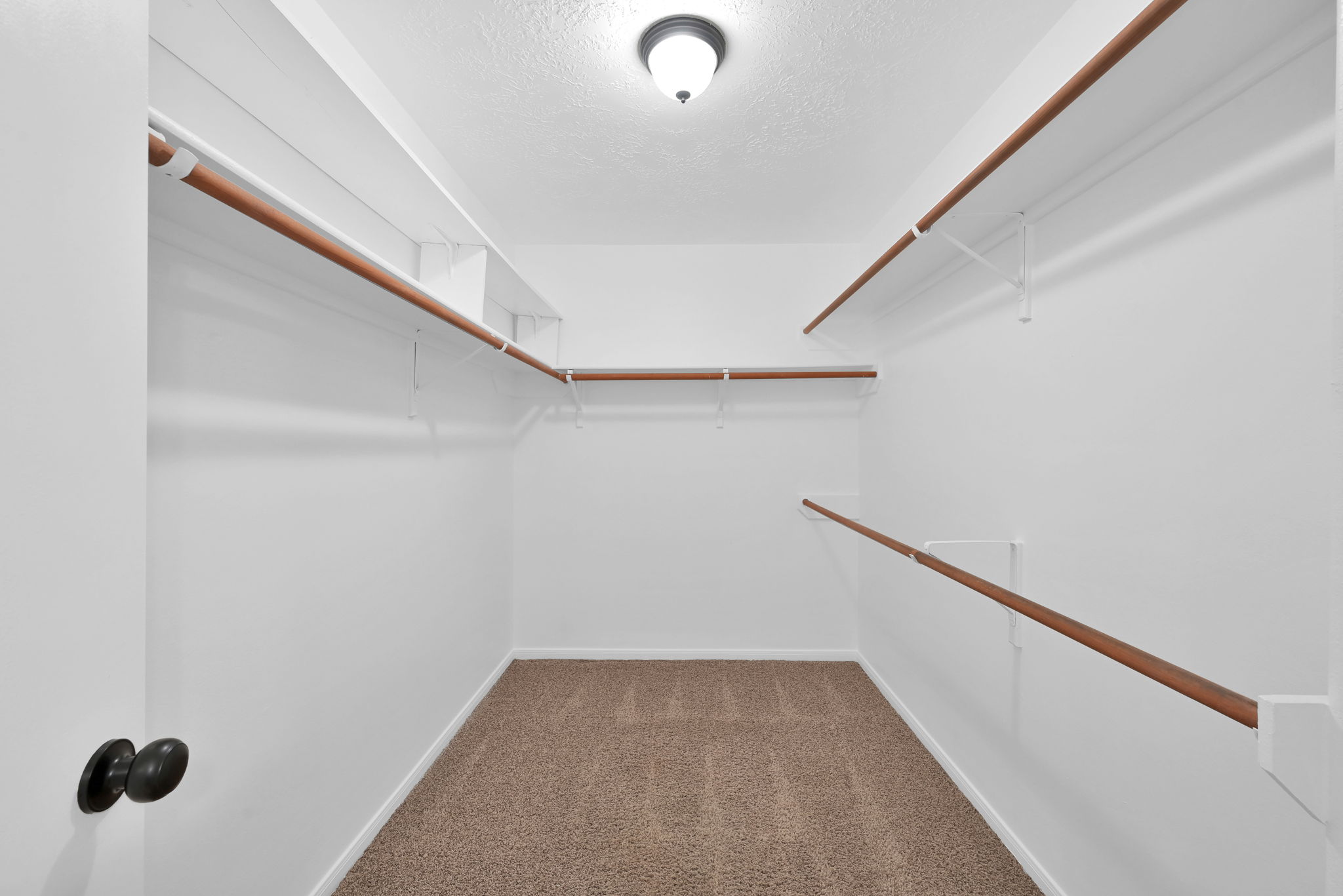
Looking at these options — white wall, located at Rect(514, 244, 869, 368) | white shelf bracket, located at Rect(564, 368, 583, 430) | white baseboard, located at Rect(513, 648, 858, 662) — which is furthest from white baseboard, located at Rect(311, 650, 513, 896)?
white wall, located at Rect(514, 244, 869, 368)

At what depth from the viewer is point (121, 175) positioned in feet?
1.60

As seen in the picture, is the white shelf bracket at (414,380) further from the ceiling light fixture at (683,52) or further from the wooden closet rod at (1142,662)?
the wooden closet rod at (1142,662)

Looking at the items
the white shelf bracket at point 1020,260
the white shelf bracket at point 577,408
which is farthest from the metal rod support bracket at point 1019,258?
the white shelf bracket at point 577,408

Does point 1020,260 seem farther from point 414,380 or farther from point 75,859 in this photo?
point 75,859

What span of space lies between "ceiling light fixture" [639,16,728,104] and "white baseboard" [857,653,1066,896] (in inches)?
87.5

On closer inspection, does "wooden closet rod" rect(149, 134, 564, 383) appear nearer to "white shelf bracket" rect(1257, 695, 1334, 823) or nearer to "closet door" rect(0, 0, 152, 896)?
"closet door" rect(0, 0, 152, 896)

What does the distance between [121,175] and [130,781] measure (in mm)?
544

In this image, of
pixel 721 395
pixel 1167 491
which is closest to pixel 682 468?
pixel 721 395

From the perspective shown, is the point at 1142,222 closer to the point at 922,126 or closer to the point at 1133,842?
the point at 922,126

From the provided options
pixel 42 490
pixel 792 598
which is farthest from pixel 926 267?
pixel 42 490

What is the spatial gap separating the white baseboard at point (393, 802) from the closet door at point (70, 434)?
3.70ft

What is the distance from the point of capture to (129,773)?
0.44m

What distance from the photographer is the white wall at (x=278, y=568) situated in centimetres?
93

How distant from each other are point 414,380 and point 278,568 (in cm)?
75
